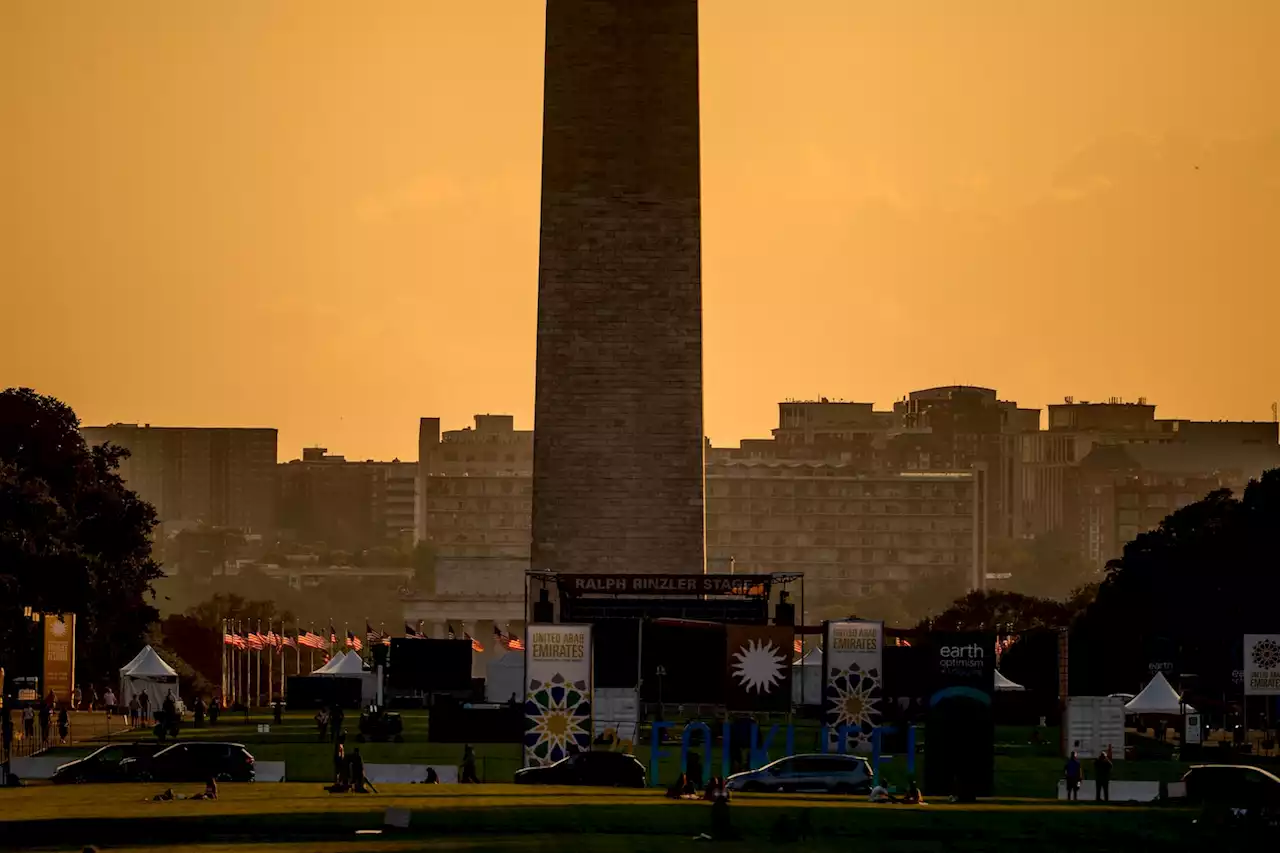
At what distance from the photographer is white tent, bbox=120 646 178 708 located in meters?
114

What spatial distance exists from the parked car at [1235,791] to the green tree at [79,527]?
160ft

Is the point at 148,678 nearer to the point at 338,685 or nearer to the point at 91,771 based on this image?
the point at 338,685

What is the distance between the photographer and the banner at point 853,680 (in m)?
81.7

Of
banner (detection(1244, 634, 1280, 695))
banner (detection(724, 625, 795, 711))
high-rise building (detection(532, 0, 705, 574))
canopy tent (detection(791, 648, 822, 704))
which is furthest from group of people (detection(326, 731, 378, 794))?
canopy tent (detection(791, 648, 822, 704))

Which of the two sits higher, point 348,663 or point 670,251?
point 670,251

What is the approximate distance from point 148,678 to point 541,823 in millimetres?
52389

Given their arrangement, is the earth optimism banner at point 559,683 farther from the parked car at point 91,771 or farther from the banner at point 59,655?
the banner at point 59,655

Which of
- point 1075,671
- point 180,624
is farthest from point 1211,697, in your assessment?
point 180,624

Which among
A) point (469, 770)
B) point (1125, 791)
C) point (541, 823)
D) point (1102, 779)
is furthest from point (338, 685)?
point (541, 823)

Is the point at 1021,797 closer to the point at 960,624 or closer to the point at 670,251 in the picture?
the point at 670,251

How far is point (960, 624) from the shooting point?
17412 centimetres

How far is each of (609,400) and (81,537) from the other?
29.8 meters

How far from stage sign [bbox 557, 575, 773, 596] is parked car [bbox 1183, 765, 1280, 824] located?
75.8 ft

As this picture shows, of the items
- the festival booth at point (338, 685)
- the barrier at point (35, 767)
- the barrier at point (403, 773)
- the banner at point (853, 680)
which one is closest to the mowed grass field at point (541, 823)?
the barrier at point (35, 767)
